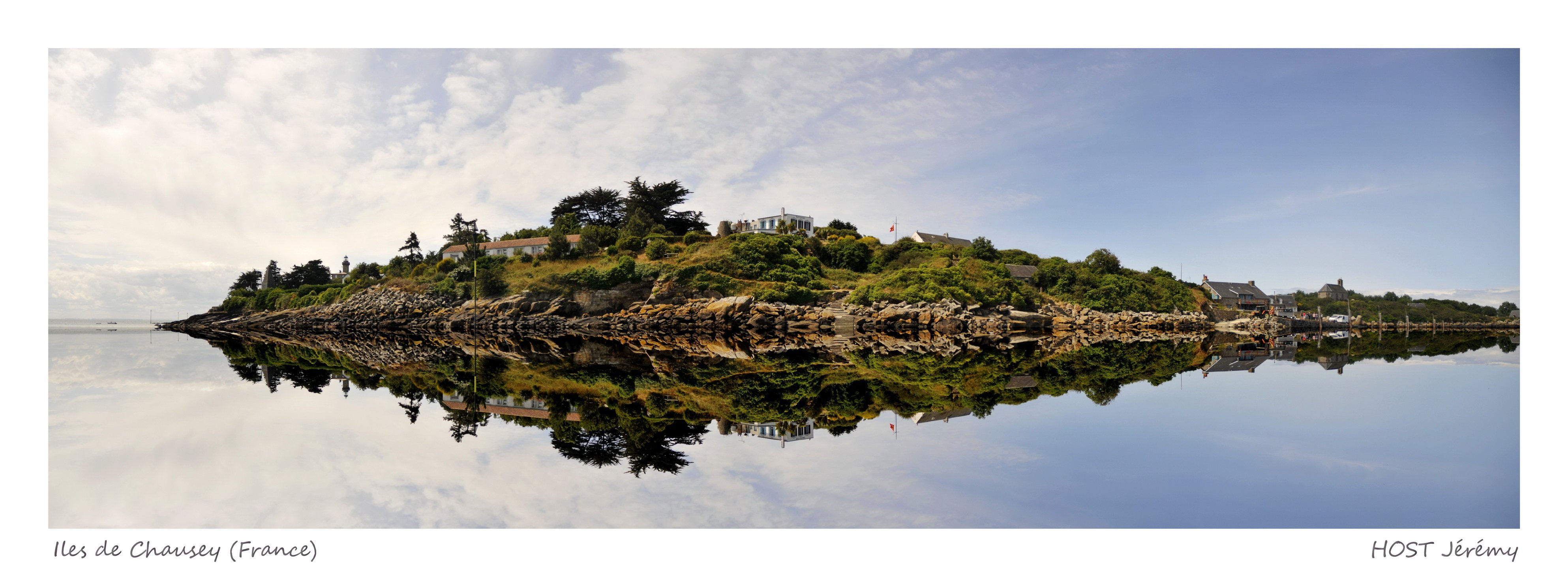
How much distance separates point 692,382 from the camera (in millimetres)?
11422

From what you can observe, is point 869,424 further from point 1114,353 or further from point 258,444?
point 1114,353

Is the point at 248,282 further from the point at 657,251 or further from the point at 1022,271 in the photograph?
the point at 1022,271

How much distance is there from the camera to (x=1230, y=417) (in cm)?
755

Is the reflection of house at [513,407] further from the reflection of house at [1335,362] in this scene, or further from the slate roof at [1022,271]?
the slate roof at [1022,271]

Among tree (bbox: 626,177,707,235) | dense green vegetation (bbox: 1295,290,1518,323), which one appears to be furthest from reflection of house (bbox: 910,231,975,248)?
dense green vegetation (bbox: 1295,290,1518,323)

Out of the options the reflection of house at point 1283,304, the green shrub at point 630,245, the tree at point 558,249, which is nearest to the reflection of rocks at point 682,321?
the green shrub at point 630,245

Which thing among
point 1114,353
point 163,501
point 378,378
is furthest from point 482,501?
point 1114,353

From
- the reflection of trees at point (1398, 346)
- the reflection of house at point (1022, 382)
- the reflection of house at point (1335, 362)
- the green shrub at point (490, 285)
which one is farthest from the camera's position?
the green shrub at point (490, 285)

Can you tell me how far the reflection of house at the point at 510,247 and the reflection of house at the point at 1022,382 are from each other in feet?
141

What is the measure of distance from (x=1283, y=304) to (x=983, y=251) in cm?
4774

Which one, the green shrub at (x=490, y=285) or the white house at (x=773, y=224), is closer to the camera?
the green shrub at (x=490, y=285)

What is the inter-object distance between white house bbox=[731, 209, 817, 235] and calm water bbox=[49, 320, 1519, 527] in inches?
1791

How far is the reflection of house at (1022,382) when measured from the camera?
10.6 metres

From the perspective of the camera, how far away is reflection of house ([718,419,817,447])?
650 centimetres
